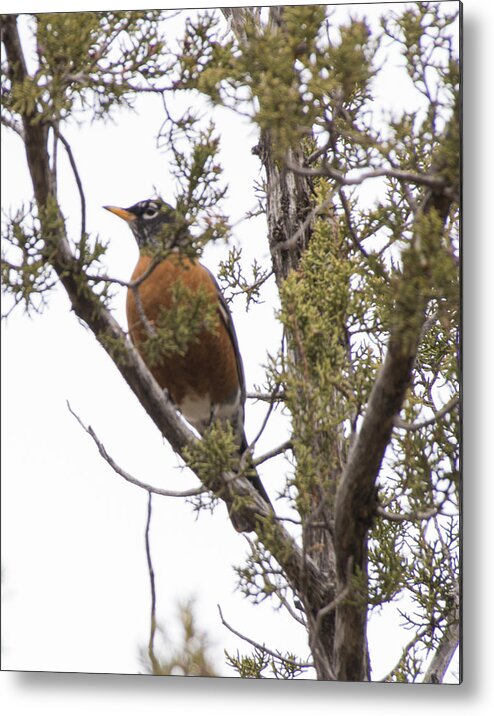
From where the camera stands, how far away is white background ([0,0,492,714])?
2.83 meters

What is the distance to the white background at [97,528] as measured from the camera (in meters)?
2.83

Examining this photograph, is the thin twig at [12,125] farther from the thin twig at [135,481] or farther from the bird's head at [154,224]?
the thin twig at [135,481]

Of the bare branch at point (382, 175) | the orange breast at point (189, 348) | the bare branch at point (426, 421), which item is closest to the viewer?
the bare branch at point (382, 175)

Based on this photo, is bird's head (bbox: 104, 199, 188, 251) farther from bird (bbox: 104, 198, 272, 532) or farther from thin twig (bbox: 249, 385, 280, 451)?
thin twig (bbox: 249, 385, 280, 451)

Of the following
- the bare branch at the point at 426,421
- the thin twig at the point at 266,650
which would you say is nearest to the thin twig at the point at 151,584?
the thin twig at the point at 266,650

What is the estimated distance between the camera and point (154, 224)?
8.89ft

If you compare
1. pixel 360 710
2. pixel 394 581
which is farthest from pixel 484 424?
pixel 360 710

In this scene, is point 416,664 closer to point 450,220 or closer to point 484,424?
point 484,424

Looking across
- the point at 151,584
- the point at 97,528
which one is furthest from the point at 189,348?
the point at 151,584

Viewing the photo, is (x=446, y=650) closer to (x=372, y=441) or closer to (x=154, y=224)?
(x=372, y=441)

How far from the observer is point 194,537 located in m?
2.88

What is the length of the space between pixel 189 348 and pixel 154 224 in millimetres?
420

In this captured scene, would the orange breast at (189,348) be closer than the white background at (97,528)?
Yes

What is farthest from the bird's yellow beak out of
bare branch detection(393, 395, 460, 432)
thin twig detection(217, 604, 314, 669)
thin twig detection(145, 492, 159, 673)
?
thin twig detection(217, 604, 314, 669)
